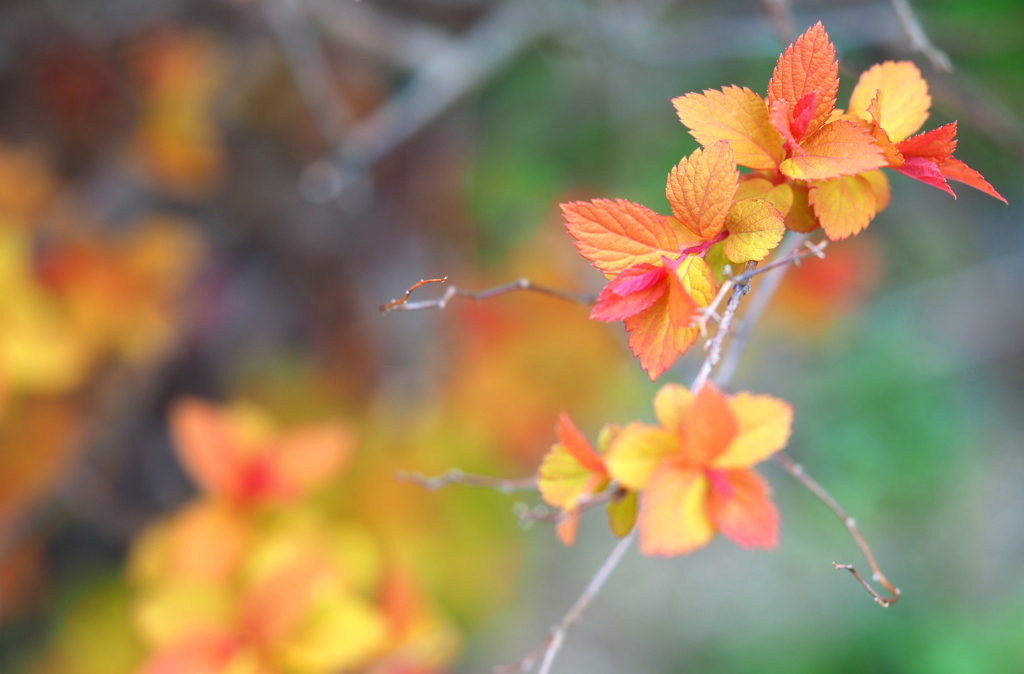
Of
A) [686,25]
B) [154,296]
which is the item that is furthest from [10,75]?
[686,25]

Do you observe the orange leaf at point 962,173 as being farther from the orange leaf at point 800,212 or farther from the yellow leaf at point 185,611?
the yellow leaf at point 185,611

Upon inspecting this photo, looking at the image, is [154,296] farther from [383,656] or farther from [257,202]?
[383,656]

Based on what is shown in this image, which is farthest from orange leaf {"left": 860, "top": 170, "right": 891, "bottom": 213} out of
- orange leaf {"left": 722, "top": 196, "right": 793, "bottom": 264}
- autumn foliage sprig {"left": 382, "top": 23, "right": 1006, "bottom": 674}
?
orange leaf {"left": 722, "top": 196, "right": 793, "bottom": 264}

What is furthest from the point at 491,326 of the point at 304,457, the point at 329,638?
the point at 329,638

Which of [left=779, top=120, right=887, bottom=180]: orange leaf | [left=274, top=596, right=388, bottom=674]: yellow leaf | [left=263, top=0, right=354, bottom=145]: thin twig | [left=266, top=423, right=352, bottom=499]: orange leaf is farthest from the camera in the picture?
[left=263, top=0, right=354, bottom=145]: thin twig

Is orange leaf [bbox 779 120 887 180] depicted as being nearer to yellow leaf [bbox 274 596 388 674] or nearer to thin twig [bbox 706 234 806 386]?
thin twig [bbox 706 234 806 386]

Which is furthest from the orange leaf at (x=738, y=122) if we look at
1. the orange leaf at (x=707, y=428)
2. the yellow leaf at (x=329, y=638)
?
the yellow leaf at (x=329, y=638)
